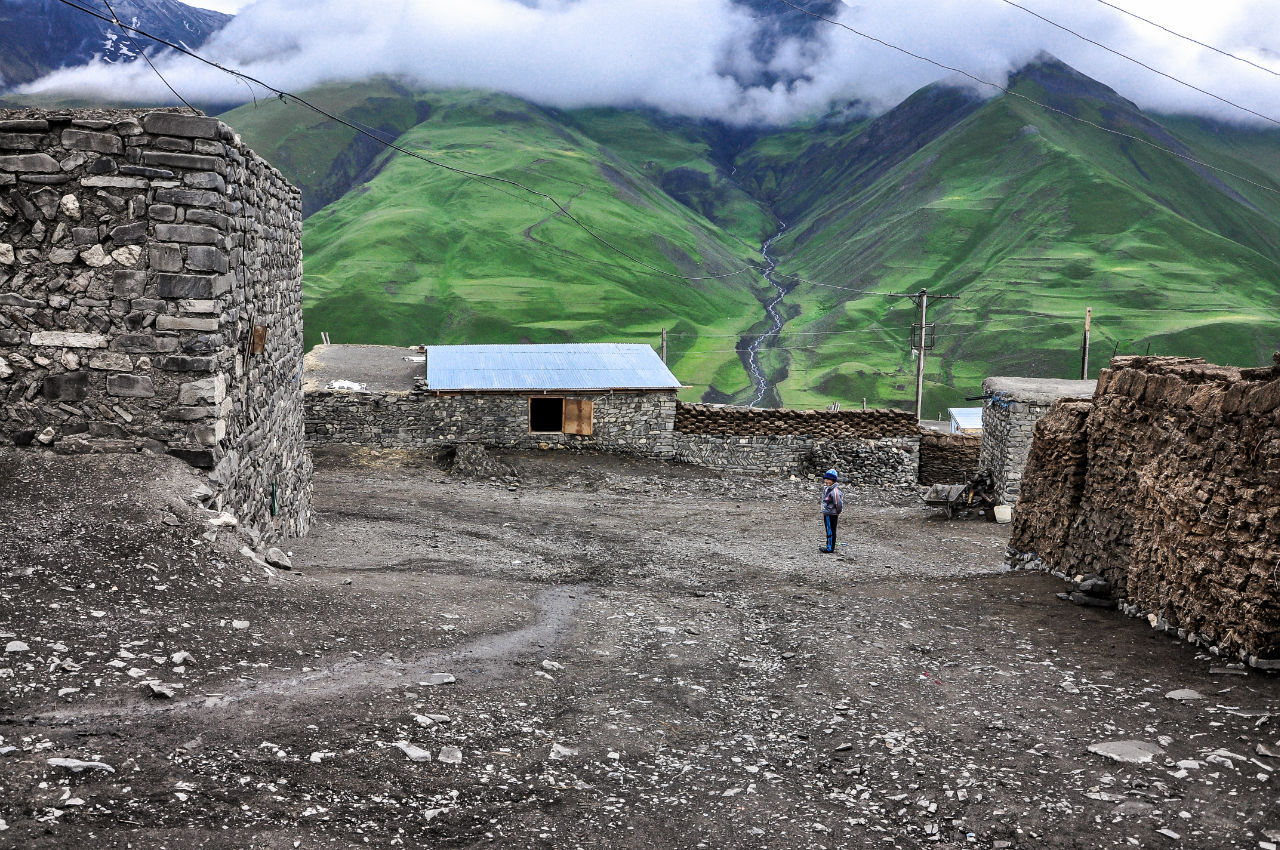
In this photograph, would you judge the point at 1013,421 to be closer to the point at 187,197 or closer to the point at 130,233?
the point at 187,197

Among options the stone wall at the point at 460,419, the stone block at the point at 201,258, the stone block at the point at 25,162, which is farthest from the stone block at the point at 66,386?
the stone wall at the point at 460,419

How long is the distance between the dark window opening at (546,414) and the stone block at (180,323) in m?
19.7

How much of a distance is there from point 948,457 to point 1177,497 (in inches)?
912

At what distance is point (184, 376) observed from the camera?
9133 millimetres

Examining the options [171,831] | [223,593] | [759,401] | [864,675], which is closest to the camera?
[171,831]

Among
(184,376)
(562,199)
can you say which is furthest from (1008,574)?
(562,199)

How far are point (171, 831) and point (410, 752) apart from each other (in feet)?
5.08

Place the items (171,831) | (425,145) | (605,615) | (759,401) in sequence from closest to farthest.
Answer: (171,831) < (605,615) < (759,401) < (425,145)

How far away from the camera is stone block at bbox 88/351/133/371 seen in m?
9.04

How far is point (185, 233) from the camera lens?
898 cm

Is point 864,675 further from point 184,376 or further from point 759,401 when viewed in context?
point 759,401

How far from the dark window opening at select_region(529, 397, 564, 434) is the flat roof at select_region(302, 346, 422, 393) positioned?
12.9ft

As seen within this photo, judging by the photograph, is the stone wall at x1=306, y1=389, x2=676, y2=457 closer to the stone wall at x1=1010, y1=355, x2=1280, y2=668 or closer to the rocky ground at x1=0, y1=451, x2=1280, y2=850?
the rocky ground at x1=0, y1=451, x2=1280, y2=850

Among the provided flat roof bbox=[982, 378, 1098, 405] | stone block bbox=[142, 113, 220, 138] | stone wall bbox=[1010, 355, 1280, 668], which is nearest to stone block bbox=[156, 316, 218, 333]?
stone block bbox=[142, 113, 220, 138]
